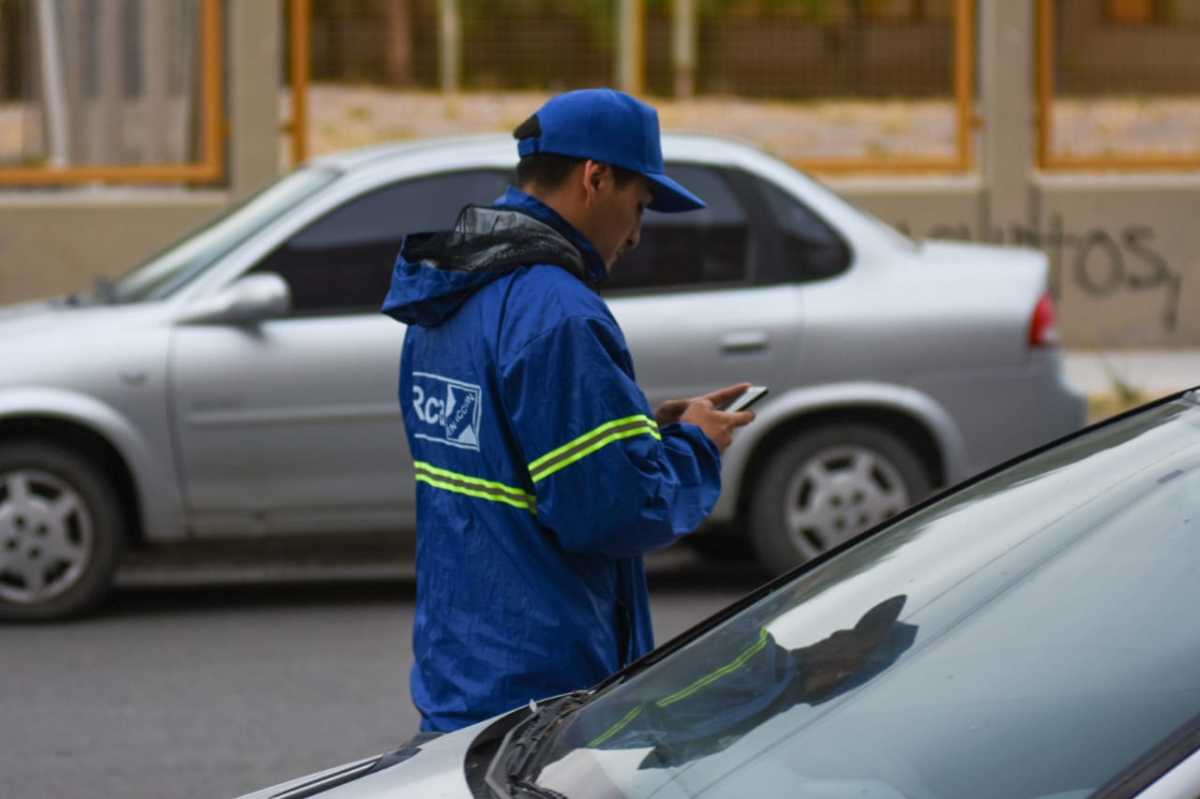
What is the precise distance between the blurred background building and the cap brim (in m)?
10.5

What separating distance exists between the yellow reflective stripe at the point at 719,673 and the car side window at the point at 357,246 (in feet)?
15.2

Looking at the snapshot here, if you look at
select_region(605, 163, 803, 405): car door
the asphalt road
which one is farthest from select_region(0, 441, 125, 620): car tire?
select_region(605, 163, 803, 405): car door

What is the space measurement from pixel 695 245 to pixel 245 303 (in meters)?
1.70

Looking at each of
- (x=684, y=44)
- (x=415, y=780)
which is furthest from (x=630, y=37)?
(x=415, y=780)

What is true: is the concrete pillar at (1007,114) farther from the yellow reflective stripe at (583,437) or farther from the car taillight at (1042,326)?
the yellow reflective stripe at (583,437)

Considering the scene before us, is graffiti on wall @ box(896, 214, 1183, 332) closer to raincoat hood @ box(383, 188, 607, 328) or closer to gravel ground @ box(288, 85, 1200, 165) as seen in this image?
gravel ground @ box(288, 85, 1200, 165)

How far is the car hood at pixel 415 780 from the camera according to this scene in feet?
8.56

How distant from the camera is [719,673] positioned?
2.91 m

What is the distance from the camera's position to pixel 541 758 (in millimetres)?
2721

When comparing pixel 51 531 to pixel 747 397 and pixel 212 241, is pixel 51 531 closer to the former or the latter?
pixel 212 241

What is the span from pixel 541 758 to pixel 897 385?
17.0ft

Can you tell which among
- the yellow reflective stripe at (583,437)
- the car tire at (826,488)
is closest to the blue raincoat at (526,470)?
the yellow reflective stripe at (583,437)

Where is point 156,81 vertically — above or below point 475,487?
above

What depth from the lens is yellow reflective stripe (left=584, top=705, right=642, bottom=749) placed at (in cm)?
274
